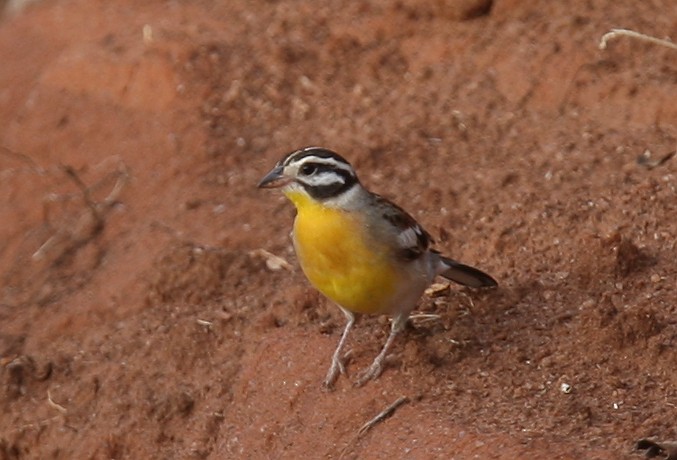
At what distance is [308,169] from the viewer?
24.0ft

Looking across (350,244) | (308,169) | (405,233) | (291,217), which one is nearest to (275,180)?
(308,169)

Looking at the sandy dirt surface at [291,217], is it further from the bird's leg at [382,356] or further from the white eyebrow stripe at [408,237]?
the white eyebrow stripe at [408,237]

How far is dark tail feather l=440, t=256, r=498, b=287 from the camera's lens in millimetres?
7789

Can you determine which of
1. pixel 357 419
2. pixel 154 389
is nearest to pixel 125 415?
pixel 154 389

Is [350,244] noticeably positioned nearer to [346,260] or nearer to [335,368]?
[346,260]

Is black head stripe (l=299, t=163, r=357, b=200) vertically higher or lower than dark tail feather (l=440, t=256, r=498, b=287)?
higher

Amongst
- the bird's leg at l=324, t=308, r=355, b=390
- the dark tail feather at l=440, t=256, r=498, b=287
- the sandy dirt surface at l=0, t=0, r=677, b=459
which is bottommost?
the sandy dirt surface at l=0, t=0, r=677, b=459

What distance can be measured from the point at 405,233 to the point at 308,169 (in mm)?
661

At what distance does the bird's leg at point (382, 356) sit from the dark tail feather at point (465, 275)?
0.46m

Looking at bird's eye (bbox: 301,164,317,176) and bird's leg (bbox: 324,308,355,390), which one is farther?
bird's leg (bbox: 324,308,355,390)

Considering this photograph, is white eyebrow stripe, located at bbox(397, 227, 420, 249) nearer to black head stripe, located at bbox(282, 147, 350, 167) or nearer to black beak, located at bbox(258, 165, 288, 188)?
black head stripe, located at bbox(282, 147, 350, 167)

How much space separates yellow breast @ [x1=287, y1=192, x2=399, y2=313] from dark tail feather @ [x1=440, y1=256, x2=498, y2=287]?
24.8 inches

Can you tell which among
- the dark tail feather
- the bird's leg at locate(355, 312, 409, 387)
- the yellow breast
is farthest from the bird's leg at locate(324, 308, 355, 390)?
the dark tail feather

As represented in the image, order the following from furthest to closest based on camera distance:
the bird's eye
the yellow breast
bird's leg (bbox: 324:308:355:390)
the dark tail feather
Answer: the dark tail feather → bird's leg (bbox: 324:308:355:390) → the bird's eye → the yellow breast
